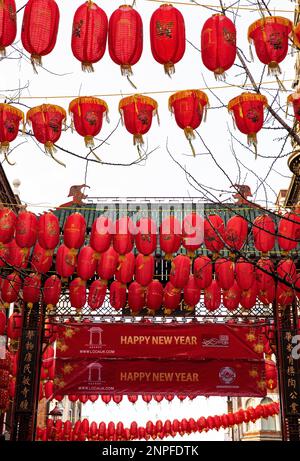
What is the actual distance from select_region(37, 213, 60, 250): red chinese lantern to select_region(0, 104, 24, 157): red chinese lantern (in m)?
2.61

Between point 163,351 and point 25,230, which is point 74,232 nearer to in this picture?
point 25,230

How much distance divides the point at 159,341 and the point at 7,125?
680 centimetres

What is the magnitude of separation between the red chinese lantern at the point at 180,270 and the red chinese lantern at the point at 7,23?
5500 millimetres

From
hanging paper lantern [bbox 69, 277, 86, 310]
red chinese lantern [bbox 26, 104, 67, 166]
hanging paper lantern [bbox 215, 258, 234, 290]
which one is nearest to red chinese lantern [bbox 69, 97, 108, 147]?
red chinese lantern [bbox 26, 104, 67, 166]

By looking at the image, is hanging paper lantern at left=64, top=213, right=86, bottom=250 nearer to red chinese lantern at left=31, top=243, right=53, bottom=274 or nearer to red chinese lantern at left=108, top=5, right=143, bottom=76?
red chinese lantern at left=31, top=243, right=53, bottom=274

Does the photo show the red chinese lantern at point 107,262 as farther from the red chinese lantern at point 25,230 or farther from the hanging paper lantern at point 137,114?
the hanging paper lantern at point 137,114

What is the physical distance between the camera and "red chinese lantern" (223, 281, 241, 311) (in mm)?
10953

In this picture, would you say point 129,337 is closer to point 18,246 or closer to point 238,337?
point 238,337

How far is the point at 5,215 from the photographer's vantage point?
9.45 metres

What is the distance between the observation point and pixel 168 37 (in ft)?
20.3

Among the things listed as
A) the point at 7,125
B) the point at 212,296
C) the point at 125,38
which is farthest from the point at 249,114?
the point at 212,296

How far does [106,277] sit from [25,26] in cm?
540
